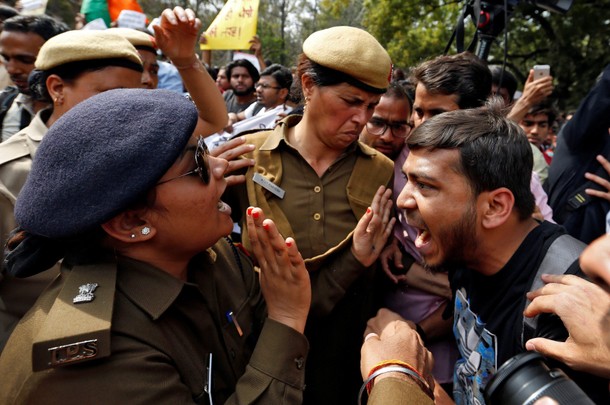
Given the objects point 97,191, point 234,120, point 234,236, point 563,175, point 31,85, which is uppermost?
point 97,191

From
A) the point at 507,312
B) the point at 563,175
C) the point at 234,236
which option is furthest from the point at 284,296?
the point at 563,175

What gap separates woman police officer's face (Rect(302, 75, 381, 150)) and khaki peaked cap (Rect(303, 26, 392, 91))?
0.08 meters

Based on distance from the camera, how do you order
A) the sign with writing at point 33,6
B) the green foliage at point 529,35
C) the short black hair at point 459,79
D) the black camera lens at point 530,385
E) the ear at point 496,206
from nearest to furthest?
1. the black camera lens at point 530,385
2. the ear at point 496,206
3. the short black hair at point 459,79
4. the sign with writing at point 33,6
5. the green foliage at point 529,35

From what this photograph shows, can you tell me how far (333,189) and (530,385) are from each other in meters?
1.39

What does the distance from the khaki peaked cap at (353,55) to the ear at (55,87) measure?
1246 mm

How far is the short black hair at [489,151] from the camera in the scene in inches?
67.3

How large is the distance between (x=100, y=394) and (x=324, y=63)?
66.0 inches

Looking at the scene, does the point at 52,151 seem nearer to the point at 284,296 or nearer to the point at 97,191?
the point at 97,191

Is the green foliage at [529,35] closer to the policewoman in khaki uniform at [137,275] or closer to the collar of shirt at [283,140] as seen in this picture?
the collar of shirt at [283,140]

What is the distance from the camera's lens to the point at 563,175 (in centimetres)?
310

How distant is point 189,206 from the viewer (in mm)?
1460

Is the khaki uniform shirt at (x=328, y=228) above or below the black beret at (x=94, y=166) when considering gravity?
below

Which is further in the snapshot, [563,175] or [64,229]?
[563,175]

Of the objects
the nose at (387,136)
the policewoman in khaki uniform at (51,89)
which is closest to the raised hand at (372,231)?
the nose at (387,136)
